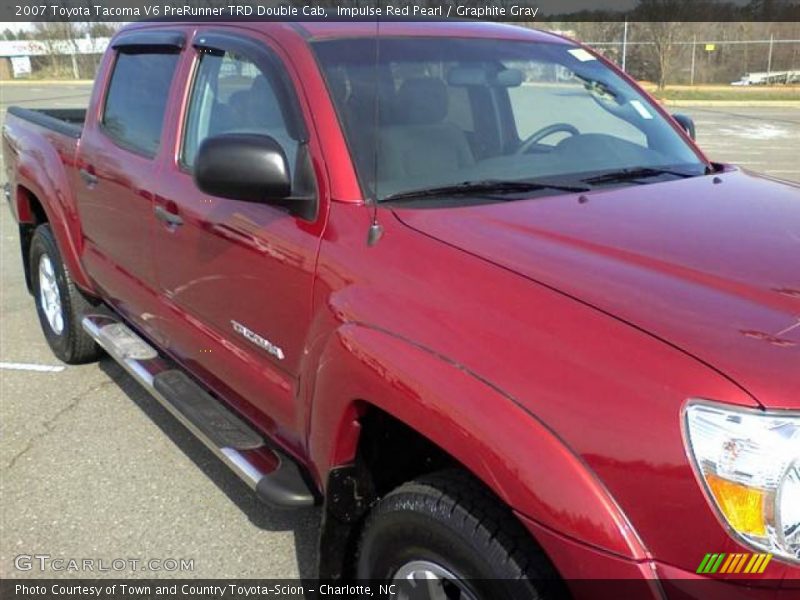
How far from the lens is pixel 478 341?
1.71m

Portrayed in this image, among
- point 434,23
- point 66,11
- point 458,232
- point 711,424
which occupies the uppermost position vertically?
point 66,11

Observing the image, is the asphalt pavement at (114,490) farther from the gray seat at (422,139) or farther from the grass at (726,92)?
the grass at (726,92)

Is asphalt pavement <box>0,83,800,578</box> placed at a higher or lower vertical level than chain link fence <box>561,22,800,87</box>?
lower

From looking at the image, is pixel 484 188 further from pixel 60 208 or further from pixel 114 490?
pixel 60 208

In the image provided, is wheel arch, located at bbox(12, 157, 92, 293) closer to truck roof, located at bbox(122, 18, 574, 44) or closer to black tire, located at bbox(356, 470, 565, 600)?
truck roof, located at bbox(122, 18, 574, 44)

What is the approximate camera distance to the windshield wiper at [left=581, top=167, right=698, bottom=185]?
8.52 ft

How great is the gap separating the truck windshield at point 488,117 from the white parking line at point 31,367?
3.02 metres

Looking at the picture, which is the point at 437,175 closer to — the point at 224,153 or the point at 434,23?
the point at 224,153

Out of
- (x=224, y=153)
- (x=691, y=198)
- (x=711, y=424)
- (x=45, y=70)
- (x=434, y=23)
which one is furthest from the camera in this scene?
(x=45, y=70)

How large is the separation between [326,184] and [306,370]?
54 cm

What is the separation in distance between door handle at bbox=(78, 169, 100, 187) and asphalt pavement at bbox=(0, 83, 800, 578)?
1.17 m

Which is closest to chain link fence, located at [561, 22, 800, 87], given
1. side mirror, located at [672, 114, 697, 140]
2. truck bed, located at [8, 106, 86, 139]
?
truck bed, located at [8, 106, 86, 139]

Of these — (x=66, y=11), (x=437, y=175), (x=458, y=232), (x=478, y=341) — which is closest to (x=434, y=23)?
(x=437, y=175)

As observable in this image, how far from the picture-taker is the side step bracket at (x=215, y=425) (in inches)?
94.9
